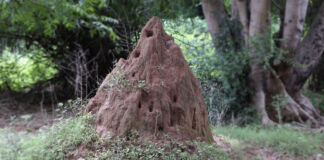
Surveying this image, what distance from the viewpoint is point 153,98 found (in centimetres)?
384

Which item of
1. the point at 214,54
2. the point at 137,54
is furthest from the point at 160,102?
the point at 214,54

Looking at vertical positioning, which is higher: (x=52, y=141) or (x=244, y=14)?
(x=244, y=14)

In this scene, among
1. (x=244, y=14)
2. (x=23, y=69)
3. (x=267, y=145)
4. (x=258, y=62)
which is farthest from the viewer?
(x=23, y=69)

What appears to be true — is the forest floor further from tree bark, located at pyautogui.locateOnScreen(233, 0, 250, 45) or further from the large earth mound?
tree bark, located at pyautogui.locateOnScreen(233, 0, 250, 45)

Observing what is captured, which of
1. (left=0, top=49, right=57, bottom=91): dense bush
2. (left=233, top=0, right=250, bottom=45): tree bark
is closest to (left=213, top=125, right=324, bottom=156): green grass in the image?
(left=233, top=0, right=250, bottom=45): tree bark

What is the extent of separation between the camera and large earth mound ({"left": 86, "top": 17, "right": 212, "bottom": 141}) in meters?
3.68

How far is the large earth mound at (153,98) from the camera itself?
368cm

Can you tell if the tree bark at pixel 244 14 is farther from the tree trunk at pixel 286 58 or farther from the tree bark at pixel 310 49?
the tree bark at pixel 310 49

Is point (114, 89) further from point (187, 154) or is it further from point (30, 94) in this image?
point (30, 94)

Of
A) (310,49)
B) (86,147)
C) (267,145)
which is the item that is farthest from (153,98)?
(310,49)

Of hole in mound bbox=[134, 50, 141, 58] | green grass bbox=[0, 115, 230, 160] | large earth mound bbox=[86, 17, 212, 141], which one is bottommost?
green grass bbox=[0, 115, 230, 160]

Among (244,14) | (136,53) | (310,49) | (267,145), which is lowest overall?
(267,145)

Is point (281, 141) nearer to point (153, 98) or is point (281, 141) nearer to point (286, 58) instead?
point (153, 98)

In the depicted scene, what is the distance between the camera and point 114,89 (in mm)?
3889
